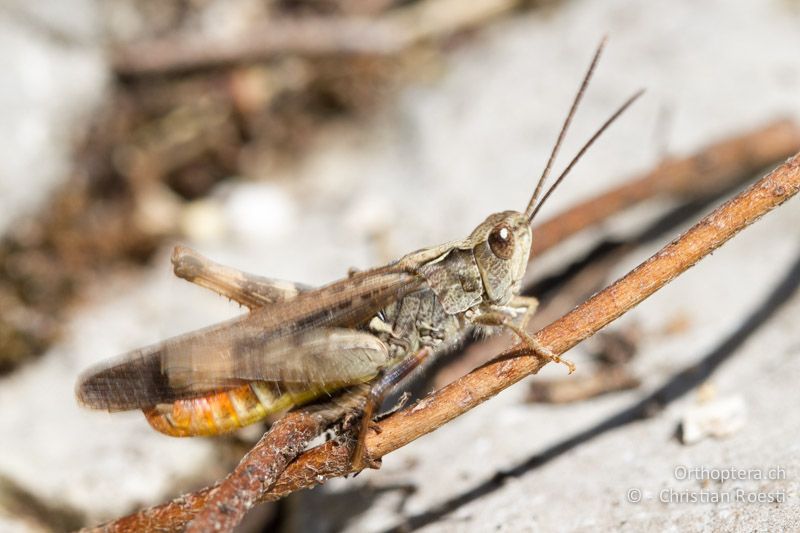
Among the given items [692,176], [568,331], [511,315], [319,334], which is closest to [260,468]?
[319,334]

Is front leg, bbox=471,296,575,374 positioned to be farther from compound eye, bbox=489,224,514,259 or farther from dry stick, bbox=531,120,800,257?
dry stick, bbox=531,120,800,257

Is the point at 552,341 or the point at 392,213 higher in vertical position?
the point at 392,213

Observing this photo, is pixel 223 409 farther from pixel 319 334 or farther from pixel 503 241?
pixel 503 241

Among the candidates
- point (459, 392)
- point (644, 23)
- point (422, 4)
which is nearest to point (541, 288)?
point (459, 392)

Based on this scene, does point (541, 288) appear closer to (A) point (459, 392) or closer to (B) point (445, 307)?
→ (B) point (445, 307)

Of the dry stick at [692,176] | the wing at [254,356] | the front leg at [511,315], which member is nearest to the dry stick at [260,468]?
the wing at [254,356]
